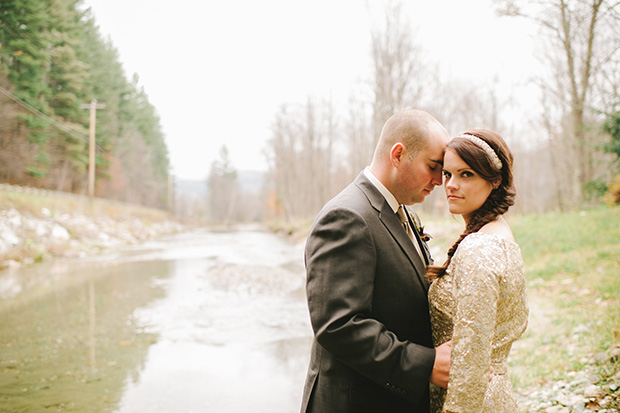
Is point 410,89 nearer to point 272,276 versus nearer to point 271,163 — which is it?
point 272,276

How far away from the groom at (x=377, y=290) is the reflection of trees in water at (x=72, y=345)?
4.24 metres

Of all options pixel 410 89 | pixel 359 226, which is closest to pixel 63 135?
pixel 410 89

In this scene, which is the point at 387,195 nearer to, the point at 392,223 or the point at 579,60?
the point at 392,223

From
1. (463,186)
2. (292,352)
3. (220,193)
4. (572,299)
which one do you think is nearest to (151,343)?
(292,352)

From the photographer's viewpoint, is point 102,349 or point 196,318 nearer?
point 102,349

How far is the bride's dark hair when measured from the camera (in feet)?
6.14

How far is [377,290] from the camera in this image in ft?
6.12

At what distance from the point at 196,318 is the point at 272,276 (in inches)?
206

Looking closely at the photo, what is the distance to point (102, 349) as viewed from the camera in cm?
676

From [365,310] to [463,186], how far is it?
30.7 inches

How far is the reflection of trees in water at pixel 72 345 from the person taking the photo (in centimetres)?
504

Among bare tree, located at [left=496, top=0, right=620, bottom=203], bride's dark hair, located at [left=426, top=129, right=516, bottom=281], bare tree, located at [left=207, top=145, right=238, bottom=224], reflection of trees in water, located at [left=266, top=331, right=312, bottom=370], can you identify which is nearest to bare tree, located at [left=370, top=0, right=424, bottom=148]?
bare tree, located at [left=496, top=0, right=620, bottom=203]

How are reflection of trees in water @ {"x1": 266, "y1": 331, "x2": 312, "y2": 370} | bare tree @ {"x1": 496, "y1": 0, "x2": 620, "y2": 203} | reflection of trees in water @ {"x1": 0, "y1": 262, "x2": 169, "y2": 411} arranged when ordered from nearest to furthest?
reflection of trees in water @ {"x1": 0, "y1": 262, "x2": 169, "y2": 411}
reflection of trees in water @ {"x1": 266, "y1": 331, "x2": 312, "y2": 370}
bare tree @ {"x1": 496, "y1": 0, "x2": 620, "y2": 203}

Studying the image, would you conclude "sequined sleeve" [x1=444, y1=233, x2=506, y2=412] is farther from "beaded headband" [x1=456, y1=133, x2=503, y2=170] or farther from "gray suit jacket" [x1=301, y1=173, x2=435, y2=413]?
"beaded headband" [x1=456, y1=133, x2=503, y2=170]
